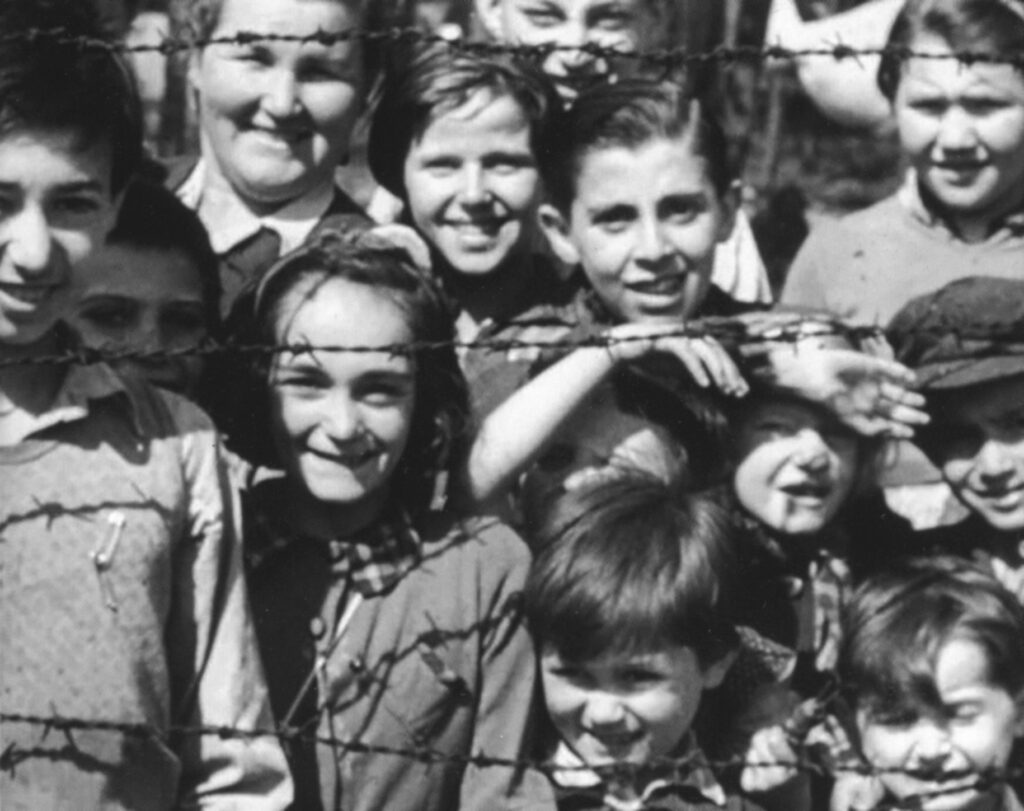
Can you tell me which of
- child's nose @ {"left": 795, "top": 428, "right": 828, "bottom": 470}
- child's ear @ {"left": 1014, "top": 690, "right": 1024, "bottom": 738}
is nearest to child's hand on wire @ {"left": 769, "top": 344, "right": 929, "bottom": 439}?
child's nose @ {"left": 795, "top": 428, "right": 828, "bottom": 470}

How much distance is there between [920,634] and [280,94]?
56.7 inches

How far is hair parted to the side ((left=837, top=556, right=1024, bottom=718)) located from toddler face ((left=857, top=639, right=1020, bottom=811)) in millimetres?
14

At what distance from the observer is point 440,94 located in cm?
476

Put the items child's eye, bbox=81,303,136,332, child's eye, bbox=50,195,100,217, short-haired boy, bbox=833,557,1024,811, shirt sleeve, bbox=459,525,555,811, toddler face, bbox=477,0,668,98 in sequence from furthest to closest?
toddler face, bbox=477,0,668,98 → child's eye, bbox=81,303,136,332 → short-haired boy, bbox=833,557,1024,811 → shirt sleeve, bbox=459,525,555,811 → child's eye, bbox=50,195,100,217

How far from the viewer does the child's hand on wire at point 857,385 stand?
4.29m

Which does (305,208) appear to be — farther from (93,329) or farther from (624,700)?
(624,700)

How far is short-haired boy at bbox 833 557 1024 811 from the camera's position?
4.09 metres

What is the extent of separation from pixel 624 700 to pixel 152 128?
10.7 feet

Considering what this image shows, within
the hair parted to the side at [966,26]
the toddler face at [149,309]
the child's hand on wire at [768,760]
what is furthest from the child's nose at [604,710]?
the hair parted to the side at [966,26]

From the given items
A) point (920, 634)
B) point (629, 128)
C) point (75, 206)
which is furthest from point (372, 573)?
point (629, 128)

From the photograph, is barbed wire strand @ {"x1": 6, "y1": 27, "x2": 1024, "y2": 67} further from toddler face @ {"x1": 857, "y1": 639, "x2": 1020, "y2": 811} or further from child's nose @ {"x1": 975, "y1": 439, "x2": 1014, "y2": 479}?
toddler face @ {"x1": 857, "y1": 639, "x2": 1020, "y2": 811}

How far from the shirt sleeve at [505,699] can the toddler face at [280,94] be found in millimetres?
944

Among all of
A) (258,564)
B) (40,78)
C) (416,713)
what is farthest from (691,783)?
(40,78)

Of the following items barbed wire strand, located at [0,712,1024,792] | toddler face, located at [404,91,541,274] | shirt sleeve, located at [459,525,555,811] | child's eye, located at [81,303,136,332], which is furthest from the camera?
toddler face, located at [404,91,541,274]
